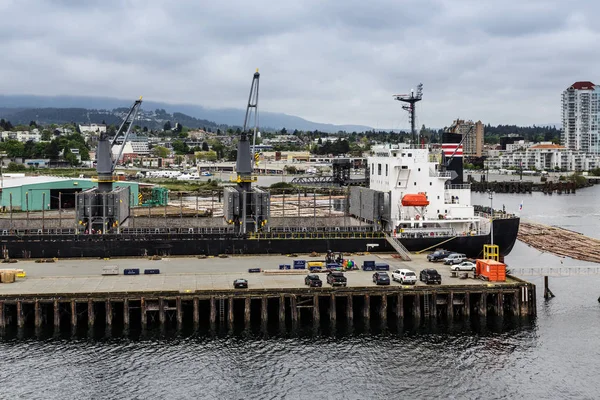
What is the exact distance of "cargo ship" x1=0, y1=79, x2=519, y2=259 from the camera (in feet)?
171

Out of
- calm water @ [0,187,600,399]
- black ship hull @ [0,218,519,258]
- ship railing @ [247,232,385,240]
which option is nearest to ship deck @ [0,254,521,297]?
black ship hull @ [0,218,519,258]

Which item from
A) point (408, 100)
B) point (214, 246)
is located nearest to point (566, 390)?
point (214, 246)

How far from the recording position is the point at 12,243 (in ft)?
167

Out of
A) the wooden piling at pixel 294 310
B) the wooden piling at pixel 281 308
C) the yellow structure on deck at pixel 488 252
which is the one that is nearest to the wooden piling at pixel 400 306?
the wooden piling at pixel 294 310

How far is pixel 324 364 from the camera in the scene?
109ft

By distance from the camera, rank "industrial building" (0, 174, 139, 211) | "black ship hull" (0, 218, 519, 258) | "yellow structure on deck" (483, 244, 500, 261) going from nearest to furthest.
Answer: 1. "yellow structure on deck" (483, 244, 500, 261)
2. "black ship hull" (0, 218, 519, 258)
3. "industrial building" (0, 174, 139, 211)

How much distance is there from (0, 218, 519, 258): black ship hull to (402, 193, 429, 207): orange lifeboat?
3088 mm

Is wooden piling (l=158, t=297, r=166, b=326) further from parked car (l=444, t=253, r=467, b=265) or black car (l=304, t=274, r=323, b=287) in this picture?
parked car (l=444, t=253, r=467, b=265)

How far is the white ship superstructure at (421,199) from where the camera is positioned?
182 ft

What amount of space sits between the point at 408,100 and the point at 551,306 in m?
23.9

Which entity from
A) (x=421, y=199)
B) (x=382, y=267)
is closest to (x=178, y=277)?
(x=382, y=267)

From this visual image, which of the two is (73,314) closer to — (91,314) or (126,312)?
(91,314)

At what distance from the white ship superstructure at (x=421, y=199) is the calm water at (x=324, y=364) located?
16.1 m

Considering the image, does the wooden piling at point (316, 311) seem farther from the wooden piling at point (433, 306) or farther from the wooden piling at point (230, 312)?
the wooden piling at point (433, 306)
